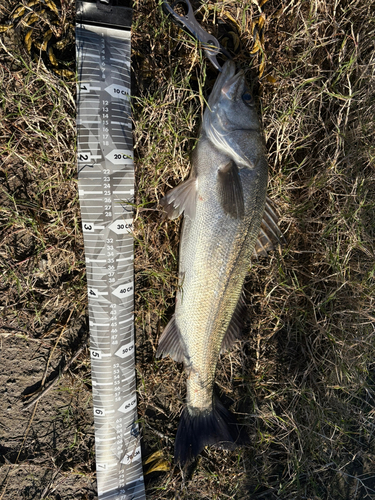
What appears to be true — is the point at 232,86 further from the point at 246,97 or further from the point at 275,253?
the point at 275,253

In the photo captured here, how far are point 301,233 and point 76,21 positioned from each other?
2.18 metres

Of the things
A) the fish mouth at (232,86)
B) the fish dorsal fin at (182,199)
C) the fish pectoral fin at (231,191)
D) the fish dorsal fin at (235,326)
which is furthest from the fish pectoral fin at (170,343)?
the fish mouth at (232,86)

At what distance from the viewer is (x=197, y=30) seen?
6.52ft

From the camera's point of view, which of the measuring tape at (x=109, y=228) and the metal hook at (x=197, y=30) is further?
the metal hook at (x=197, y=30)

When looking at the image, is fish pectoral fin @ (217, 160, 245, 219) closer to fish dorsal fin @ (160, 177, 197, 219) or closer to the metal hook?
fish dorsal fin @ (160, 177, 197, 219)

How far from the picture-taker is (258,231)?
2078 millimetres

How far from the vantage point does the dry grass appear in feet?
6.75

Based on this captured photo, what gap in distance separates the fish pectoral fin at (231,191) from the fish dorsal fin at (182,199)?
186mm

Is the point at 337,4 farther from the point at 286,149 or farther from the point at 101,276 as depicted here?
the point at 101,276

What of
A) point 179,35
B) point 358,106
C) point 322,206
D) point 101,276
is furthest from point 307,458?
point 179,35

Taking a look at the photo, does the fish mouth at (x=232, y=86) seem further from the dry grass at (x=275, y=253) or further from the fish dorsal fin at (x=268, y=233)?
the fish dorsal fin at (x=268, y=233)

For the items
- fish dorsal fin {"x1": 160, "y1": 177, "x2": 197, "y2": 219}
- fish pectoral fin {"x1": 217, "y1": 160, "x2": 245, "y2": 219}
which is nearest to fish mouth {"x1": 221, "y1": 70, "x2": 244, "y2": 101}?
fish pectoral fin {"x1": 217, "y1": 160, "x2": 245, "y2": 219}

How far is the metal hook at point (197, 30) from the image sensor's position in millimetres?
1952

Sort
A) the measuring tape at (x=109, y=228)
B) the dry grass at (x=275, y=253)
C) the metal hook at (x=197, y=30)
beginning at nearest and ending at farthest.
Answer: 1. the measuring tape at (x=109, y=228)
2. the metal hook at (x=197, y=30)
3. the dry grass at (x=275, y=253)
